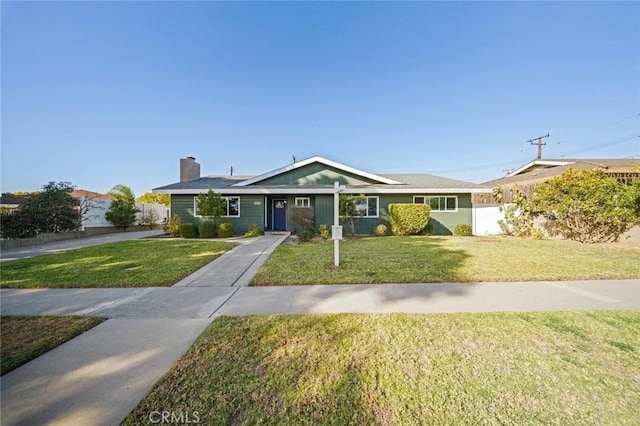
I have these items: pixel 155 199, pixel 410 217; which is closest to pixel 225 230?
pixel 410 217

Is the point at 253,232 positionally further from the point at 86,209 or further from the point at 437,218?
the point at 86,209

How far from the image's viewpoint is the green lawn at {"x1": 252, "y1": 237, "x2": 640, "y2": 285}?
5.52m

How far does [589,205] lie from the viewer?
10602mm

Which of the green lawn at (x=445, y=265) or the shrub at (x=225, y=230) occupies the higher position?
the shrub at (x=225, y=230)

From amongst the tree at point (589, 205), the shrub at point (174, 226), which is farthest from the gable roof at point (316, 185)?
the tree at point (589, 205)

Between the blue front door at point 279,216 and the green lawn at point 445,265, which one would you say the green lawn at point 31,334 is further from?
the blue front door at point 279,216

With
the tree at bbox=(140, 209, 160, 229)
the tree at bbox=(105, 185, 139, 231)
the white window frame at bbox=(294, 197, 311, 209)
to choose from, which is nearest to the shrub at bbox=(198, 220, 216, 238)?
the white window frame at bbox=(294, 197, 311, 209)

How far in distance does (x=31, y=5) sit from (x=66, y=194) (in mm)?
10891

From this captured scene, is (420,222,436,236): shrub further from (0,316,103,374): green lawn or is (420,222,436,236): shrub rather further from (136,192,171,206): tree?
(136,192,171,206): tree

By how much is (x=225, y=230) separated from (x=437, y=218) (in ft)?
40.8

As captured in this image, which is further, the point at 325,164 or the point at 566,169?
the point at 325,164

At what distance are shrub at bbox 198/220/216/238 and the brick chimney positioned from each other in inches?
266

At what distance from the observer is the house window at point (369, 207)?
15008 millimetres

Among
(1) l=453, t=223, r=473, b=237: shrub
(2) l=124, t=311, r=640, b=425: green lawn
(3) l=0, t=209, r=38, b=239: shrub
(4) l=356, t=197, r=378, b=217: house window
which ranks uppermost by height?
(4) l=356, t=197, r=378, b=217: house window
